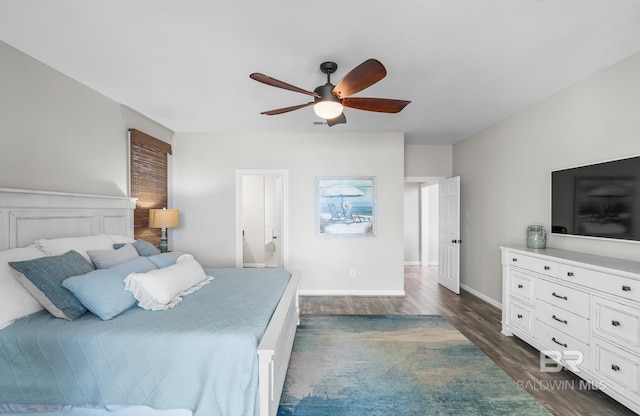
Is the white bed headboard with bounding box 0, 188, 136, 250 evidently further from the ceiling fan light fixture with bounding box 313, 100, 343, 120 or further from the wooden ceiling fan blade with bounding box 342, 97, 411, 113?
the wooden ceiling fan blade with bounding box 342, 97, 411, 113

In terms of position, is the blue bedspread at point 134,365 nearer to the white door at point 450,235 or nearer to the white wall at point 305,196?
the white wall at point 305,196

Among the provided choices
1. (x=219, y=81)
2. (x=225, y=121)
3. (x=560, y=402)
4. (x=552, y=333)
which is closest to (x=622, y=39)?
(x=552, y=333)

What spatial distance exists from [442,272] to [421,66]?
3.90 meters

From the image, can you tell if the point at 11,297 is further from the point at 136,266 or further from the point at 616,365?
the point at 616,365

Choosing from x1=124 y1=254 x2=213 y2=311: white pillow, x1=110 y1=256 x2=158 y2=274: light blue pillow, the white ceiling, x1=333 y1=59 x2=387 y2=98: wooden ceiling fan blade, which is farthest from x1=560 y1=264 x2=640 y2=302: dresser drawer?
x1=110 y1=256 x2=158 y2=274: light blue pillow

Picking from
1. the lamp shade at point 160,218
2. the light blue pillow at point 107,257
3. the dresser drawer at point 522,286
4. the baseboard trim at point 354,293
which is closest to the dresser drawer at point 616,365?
the dresser drawer at point 522,286

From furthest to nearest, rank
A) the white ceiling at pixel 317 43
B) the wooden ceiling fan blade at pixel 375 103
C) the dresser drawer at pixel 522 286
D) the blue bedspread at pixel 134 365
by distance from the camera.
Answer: the dresser drawer at pixel 522 286, the wooden ceiling fan blade at pixel 375 103, the white ceiling at pixel 317 43, the blue bedspread at pixel 134 365

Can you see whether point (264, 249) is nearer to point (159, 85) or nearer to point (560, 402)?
point (159, 85)

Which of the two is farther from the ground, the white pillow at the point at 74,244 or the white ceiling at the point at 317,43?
the white ceiling at the point at 317,43

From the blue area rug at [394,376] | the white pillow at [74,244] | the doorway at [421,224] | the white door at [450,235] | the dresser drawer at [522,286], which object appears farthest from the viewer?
the doorway at [421,224]

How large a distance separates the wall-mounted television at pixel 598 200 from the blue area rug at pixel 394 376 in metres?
1.53

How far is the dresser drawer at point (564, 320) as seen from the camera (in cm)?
219

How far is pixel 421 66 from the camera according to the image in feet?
7.97

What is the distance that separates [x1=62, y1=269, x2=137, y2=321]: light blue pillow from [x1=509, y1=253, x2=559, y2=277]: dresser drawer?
3.40 meters
